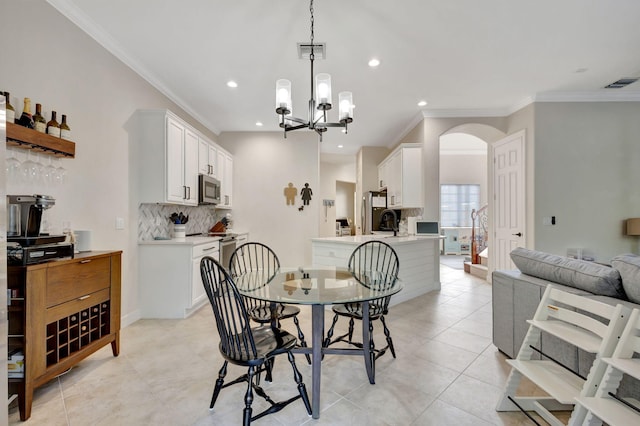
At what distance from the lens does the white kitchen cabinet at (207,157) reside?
421 cm

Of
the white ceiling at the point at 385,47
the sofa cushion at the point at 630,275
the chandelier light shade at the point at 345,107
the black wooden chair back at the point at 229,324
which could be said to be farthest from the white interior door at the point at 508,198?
the black wooden chair back at the point at 229,324

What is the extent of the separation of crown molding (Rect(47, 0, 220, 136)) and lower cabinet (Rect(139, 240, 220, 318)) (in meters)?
1.99

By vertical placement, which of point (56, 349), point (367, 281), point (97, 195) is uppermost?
point (97, 195)

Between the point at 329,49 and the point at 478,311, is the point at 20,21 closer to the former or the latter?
the point at 329,49

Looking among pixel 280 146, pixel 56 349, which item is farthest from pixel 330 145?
pixel 56 349

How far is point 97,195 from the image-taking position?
2697 millimetres

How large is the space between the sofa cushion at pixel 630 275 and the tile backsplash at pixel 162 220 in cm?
415

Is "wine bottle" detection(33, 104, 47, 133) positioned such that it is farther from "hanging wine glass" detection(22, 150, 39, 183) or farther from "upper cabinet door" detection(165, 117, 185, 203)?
"upper cabinet door" detection(165, 117, 185, 203)

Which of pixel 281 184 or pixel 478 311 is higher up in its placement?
pixel 281 184

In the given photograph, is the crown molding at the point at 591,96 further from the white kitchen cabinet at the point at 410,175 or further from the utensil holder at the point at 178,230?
the utensil holder at the point at 178,230

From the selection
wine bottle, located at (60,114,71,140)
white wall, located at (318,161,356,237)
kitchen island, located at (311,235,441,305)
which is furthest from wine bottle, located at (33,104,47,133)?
white wall, located at (318,161,356,237)

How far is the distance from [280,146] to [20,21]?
3845mm

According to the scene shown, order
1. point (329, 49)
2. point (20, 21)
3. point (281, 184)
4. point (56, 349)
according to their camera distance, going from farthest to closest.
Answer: point (281, 184) → point (329, 49) → point (20, 21) → point (56, 349)

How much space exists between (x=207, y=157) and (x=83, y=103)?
1.92 metres
